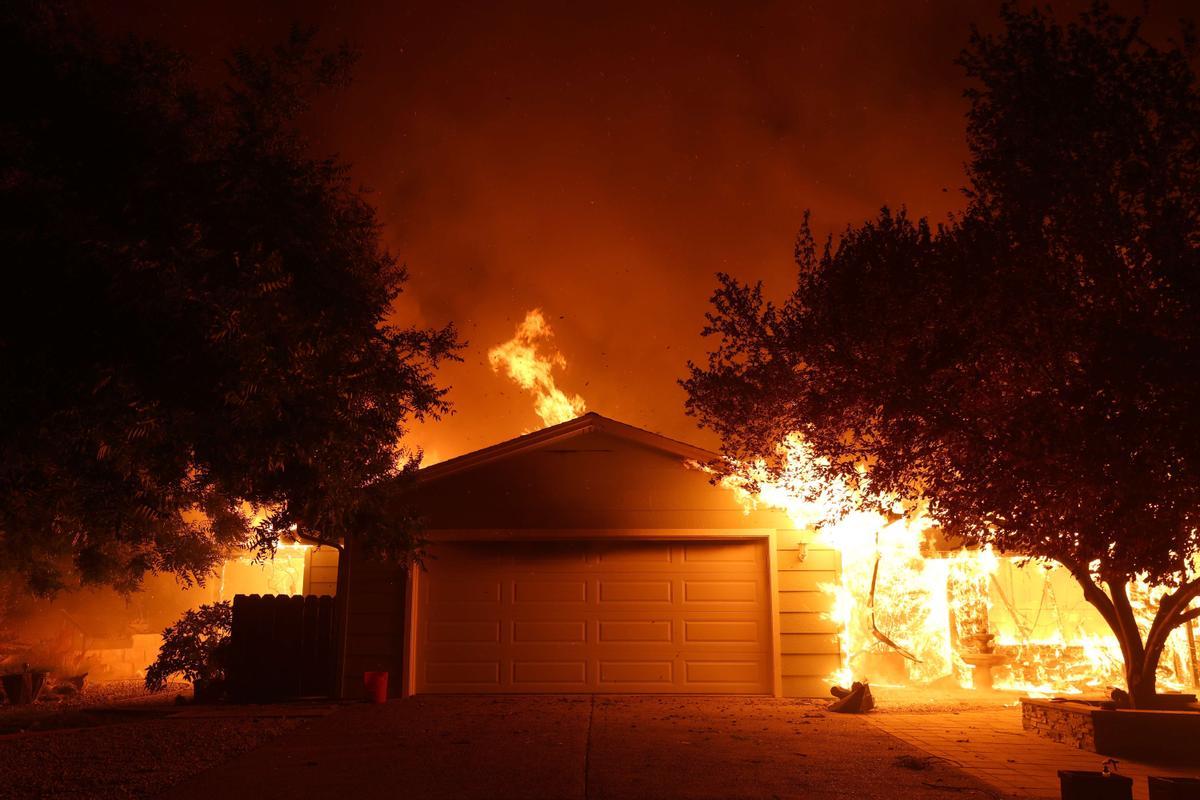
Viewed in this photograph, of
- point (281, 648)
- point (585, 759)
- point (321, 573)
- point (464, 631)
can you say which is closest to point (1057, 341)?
point (585, 759)

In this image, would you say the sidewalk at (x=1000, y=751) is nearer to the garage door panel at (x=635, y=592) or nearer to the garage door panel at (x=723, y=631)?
the garage door panel at (x=723, y=631)

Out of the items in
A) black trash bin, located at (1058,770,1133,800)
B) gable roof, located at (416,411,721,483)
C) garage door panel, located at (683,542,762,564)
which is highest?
gable roof, located at (416,411,721,483)

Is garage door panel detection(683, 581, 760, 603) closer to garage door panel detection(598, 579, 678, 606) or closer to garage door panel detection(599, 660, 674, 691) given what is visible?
garage door panel detection(598, 579, 678, 606)

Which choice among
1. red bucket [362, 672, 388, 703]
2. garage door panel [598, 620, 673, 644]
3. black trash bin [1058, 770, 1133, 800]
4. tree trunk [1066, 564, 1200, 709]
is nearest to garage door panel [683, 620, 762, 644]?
garage door panel [598, 620, 673, 644]

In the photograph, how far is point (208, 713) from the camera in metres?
11.5

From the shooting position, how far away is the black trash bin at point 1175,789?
4.65m

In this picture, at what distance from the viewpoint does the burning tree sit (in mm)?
7262

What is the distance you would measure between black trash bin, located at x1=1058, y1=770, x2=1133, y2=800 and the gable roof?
8.67 meters

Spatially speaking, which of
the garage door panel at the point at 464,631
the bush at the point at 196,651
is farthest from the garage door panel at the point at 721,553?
the bush at the point at 196,651

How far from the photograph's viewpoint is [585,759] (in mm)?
7770

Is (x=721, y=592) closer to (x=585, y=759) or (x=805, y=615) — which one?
(x=805, y=615)

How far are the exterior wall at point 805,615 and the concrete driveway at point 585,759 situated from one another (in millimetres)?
1722

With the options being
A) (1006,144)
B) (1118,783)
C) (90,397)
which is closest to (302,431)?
(90,397)

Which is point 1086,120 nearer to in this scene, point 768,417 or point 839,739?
point 768,417
